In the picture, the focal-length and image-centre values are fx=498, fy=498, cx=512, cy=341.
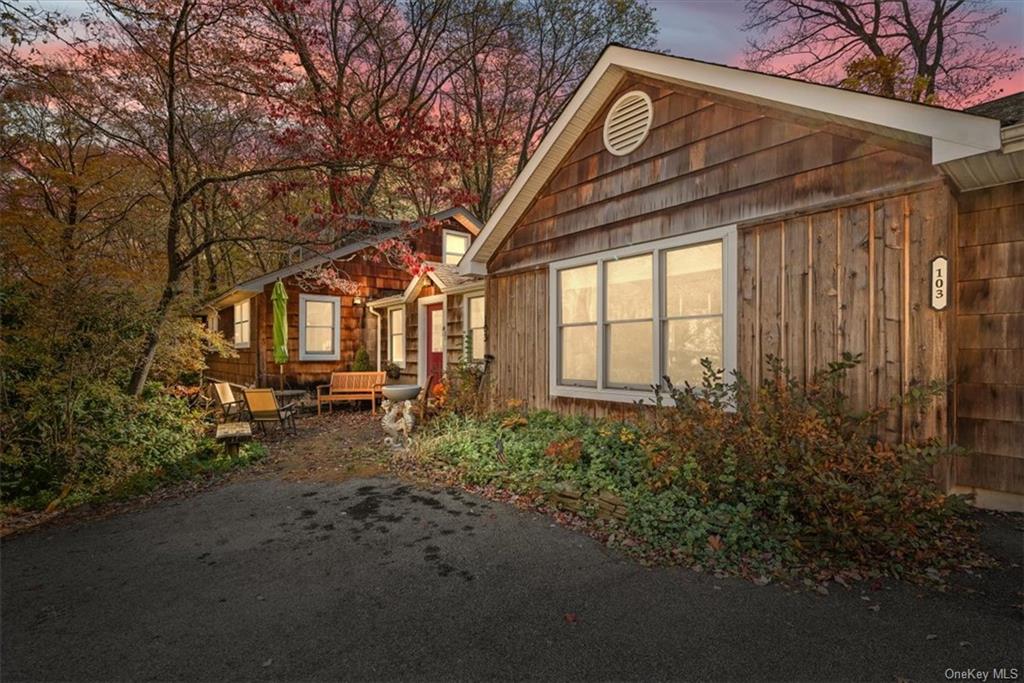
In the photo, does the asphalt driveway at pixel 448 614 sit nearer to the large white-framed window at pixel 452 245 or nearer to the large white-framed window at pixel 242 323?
the large white-framed window at pixel 242 323

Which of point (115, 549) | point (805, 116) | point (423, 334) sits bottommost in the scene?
point (115, 549)

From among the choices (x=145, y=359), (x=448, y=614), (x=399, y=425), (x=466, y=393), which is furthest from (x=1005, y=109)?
(x=145, y=359)

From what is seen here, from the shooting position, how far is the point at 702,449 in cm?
447

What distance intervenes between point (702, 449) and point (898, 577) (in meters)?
1.55

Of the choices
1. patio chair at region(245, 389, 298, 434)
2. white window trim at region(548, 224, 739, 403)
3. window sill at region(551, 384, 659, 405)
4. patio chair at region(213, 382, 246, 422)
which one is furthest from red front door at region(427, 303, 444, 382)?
window sill at region(551, 384, 659, 405)

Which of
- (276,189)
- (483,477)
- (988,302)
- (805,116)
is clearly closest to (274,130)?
(276,189)

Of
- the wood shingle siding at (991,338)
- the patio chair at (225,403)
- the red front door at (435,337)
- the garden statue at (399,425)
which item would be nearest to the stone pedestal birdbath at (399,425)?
the garden statue at (399,425)

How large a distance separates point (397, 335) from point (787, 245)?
37.4 ft

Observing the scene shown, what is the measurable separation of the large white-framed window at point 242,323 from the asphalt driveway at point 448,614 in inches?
456

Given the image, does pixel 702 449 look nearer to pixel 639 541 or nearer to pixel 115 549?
pixel 639 541

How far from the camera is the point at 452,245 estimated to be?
17.1m

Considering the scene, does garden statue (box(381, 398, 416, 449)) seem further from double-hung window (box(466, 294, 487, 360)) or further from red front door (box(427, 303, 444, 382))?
red front door (box(427, 303, 444, 382))

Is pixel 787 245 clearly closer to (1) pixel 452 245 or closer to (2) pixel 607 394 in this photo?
(2) pixel 607 394

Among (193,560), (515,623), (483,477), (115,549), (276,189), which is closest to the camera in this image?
(515,623)
